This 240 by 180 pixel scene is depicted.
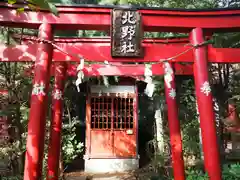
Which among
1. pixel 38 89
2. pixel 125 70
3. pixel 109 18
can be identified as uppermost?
pixel 109 18

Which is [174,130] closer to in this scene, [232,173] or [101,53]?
[232,173]

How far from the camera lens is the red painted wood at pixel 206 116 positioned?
4688 millimetres

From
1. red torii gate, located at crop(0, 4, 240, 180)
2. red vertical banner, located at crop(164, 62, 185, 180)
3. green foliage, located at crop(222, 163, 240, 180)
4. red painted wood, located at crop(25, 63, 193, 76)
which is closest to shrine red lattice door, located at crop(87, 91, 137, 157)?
red painted wood, located at crop(25, 63, 193, 76)

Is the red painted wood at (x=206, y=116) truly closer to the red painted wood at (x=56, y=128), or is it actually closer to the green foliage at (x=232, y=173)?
the green foliage at (x=232, y=173)

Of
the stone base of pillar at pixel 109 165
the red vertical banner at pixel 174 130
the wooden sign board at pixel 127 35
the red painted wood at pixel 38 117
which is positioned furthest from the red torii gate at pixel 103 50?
the stone base of pillar at pixel 109 165

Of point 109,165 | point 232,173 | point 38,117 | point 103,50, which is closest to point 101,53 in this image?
point 103,50

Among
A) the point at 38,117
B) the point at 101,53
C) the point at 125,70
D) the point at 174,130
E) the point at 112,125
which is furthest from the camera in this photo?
the point at 112,125

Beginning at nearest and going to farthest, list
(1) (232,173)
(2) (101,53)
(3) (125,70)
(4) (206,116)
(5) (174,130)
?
(4) (206,116) < (2) (101,53) < (1) (232,173) < (5) (174,130) < (3) (125,70)

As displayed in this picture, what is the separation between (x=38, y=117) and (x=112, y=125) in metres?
6.32

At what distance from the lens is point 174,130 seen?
6.58 metres

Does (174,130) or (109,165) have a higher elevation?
(174,130)

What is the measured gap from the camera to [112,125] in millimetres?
10508

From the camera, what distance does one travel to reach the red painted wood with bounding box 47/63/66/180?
6527mm

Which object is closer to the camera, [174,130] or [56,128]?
[174,130]
